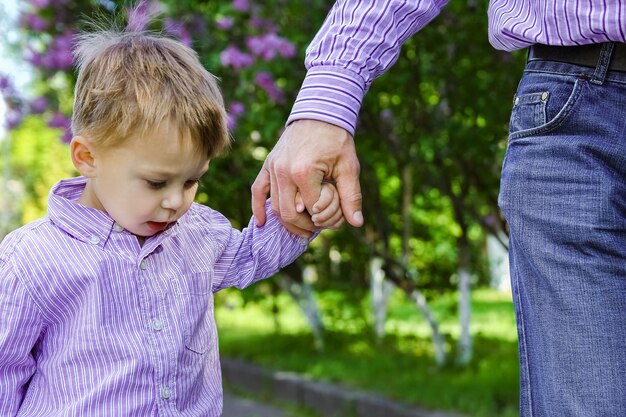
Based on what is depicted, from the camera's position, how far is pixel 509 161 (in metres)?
1.83

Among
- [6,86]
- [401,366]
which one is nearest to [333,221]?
[401,366]

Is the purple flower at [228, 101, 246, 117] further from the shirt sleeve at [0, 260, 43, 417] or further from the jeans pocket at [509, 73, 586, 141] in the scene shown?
the jeans pocket at [509, 73, 586, 141]

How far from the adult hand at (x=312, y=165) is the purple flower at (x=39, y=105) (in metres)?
4.83

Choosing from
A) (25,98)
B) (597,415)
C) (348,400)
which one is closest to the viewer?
(597,415)

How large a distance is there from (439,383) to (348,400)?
0.49 m

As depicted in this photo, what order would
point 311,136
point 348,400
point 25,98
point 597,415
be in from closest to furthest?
point 597,415, point 311,136, point 348,400, point 25,98

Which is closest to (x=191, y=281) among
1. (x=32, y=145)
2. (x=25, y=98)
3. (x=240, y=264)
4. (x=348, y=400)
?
(x=240, y=264)

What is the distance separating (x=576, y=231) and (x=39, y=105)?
17.9 feet

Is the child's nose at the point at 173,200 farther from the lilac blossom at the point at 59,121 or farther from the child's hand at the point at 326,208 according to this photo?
the lilac blossom at the point at 59,121

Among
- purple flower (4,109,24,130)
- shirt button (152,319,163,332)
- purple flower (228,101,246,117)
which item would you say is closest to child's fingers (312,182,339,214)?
shirt button (152,319,163,332)

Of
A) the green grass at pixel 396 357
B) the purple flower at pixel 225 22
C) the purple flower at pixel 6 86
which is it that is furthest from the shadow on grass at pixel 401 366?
the purple flower at pixel 6 86

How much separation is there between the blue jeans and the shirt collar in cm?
87

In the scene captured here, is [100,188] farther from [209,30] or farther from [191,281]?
[209,30]

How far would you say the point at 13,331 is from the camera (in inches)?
79.0
